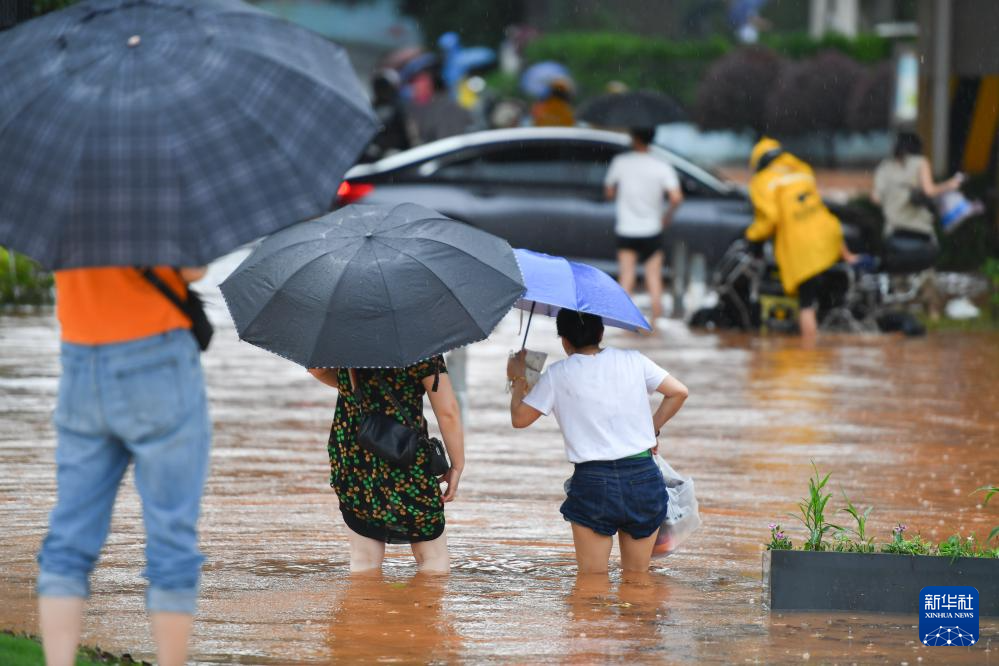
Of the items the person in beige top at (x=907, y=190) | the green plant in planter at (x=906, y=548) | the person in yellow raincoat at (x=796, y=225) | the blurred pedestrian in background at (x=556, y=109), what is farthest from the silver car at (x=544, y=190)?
the green plant in planter at (x=906, y=548)

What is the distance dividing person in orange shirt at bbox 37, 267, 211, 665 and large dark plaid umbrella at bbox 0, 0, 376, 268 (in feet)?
0.72

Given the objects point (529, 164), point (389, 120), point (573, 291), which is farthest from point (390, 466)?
point (389, 120)

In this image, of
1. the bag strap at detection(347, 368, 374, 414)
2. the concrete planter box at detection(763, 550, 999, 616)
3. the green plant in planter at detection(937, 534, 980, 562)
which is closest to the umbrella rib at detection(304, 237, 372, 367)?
the bag strap at detection(347, 368, 374, 414)

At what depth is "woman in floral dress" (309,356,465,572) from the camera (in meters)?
6.50

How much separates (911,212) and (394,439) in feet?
36.3

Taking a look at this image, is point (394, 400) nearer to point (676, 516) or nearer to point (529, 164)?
point (676, 516)

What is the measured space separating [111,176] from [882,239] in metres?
13.3

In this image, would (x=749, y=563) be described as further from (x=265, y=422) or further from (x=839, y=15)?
(x=839, y=15)

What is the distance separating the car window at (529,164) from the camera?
1861 cm

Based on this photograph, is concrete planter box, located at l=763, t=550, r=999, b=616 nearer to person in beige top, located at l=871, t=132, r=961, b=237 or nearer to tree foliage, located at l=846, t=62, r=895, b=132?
person in beige top, located at l=871, t=132, r=961, b=237

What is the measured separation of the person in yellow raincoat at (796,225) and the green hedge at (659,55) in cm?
3474

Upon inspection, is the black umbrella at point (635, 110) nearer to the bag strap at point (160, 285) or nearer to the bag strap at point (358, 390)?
the bag strap at point (358, 390)

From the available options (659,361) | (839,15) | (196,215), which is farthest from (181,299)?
(839,15)

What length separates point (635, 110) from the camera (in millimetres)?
16734
